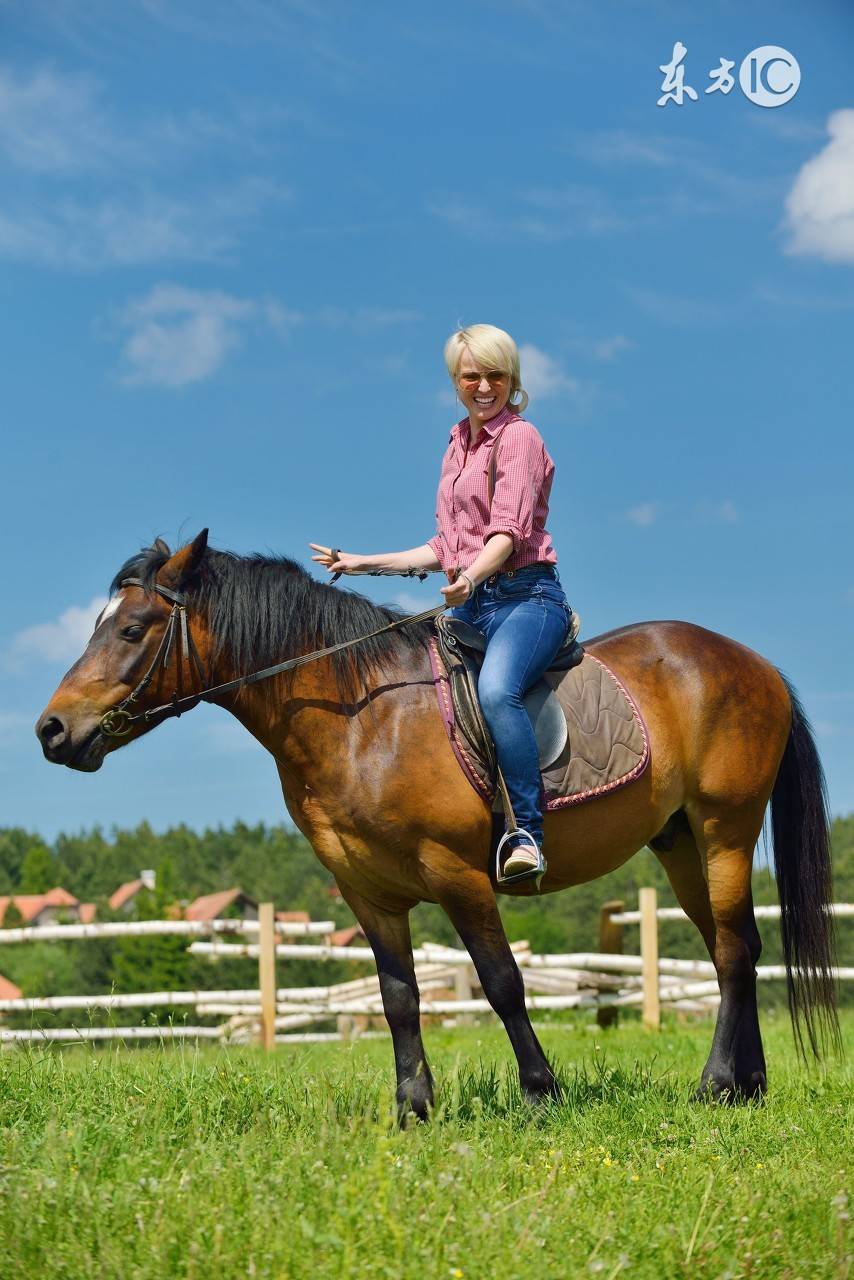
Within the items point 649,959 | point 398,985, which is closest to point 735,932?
point 398,985

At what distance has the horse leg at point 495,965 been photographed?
493 centimetres

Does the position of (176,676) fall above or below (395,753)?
above

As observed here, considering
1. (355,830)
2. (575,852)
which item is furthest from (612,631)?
(355,830)

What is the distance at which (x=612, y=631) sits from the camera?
6.07 metres

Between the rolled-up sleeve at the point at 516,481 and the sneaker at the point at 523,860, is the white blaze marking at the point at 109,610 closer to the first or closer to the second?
the rolled-up sleeve at the point at 516,481

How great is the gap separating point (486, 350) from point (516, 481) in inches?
22.6

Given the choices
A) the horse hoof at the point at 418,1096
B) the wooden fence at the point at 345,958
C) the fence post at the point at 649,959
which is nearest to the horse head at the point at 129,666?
the horse hoof at the point at 418,1096

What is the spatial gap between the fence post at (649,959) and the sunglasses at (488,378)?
31.9 ft

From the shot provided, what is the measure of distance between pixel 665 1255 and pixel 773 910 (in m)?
11.0

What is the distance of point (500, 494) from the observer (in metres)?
5.06

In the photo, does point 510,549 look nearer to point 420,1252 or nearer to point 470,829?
point 470,829

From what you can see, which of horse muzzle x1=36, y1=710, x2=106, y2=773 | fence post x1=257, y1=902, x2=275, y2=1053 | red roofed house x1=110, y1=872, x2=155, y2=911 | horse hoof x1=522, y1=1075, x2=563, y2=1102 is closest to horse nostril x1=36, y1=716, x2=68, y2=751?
horse muzzle x1=36, y1=710, x2=106, y2=773

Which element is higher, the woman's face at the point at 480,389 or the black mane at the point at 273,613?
the woman's face at the point at 480,389

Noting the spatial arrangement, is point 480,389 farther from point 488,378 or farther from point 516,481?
point 516,481
